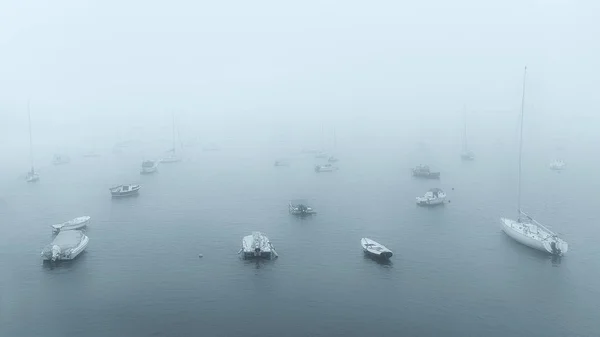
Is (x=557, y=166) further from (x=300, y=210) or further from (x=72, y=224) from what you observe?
(x=72, y=224)

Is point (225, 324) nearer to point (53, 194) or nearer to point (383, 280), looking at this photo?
point (383, 280)

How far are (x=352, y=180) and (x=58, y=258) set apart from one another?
8359 centimetres

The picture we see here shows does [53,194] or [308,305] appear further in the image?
[53,194]

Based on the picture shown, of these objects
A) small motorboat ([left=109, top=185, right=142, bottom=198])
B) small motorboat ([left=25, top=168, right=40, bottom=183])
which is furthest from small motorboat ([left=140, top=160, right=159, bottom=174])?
small motorboat ([left=109, top=185, right=142, bottom=198])

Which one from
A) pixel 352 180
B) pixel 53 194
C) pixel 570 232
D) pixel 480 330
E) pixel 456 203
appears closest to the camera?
pixel 480 330

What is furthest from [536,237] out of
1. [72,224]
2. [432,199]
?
[72,224]

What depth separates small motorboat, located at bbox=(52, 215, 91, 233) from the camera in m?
91.1

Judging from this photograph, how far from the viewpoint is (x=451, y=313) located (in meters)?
58.0

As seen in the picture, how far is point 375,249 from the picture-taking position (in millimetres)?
75625

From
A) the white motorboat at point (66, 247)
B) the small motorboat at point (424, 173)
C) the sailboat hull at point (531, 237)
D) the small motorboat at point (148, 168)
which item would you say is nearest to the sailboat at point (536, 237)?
the sailboat hull at point (531, 237)

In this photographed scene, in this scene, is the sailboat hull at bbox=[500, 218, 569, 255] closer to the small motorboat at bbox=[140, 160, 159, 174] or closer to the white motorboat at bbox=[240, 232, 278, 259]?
the white motorboat at bbox=[240, 232, 278, 259]

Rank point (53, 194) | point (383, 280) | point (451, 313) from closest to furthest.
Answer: point (451, 313)
point (383, 280)
point (53, 194)

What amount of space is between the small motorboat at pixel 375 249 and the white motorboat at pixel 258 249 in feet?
45.4

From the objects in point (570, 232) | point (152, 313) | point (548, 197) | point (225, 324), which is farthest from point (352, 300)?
point (548, 197)
